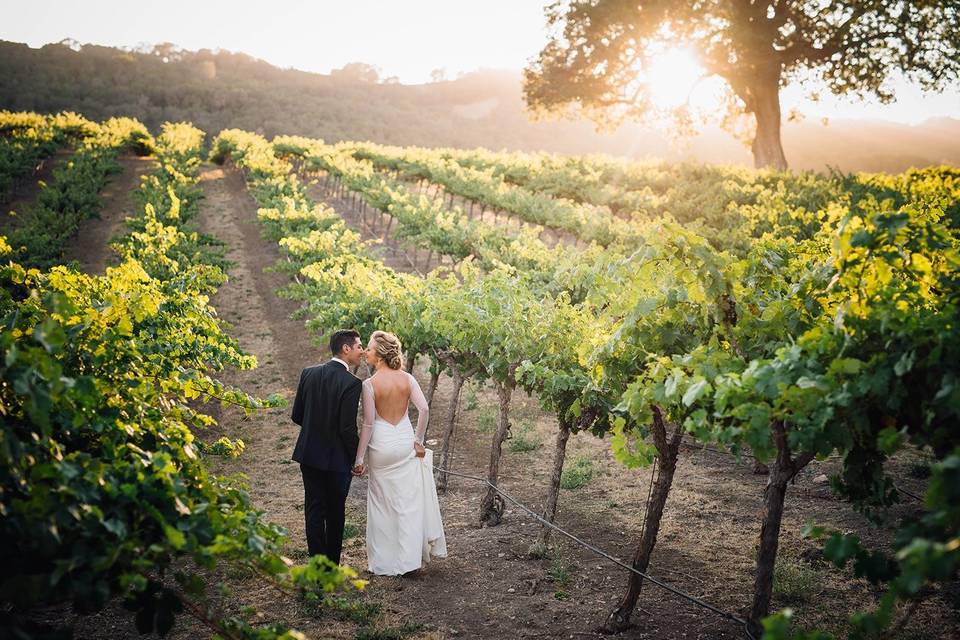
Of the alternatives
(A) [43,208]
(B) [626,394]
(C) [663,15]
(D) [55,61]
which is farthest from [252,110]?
(B) [626,394]

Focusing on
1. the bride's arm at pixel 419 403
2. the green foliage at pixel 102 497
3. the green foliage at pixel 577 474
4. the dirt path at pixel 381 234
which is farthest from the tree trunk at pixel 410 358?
the dirt path at pixel 381 234

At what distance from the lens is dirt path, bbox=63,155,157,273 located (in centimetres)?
2205

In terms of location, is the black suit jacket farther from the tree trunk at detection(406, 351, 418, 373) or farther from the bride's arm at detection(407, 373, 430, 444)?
the tree trunk at detection(406, 351, 418, 373)

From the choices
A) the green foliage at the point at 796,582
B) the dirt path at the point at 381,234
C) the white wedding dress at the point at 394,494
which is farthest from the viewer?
the dirt path at the point at 381,234

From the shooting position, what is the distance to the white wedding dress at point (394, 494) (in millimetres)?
6074

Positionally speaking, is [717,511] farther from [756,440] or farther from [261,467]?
[261,467]

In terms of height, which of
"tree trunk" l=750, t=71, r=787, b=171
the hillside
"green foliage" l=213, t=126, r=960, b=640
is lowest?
"green foliage" l=213, t=126, r=960, b=640

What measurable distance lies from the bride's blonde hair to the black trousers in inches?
43.2

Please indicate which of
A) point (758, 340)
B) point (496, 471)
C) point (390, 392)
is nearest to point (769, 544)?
point (758, 340)

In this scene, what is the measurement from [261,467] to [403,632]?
498 centimetres

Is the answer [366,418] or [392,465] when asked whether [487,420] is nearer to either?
[392,465]

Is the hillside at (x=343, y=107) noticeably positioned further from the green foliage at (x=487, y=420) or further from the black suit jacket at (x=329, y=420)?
the black suit jacket at (x=329, y=420)

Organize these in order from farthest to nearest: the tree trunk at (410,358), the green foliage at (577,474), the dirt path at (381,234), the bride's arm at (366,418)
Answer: the dirt path at (381,234) < the tree trunk at (410,358) < the green foliage at (577,474) < the bride's arm at (366,418)

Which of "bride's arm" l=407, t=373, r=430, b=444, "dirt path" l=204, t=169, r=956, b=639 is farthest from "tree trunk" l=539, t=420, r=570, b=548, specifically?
"bride's arm" l=407, t=373, r=430, b=444
